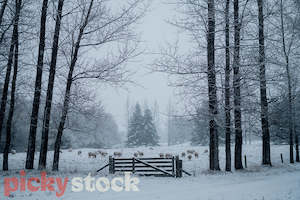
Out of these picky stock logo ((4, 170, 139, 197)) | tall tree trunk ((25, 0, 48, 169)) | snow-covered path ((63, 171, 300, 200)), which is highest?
tall tree trunk ((25, 0, 48, 169))

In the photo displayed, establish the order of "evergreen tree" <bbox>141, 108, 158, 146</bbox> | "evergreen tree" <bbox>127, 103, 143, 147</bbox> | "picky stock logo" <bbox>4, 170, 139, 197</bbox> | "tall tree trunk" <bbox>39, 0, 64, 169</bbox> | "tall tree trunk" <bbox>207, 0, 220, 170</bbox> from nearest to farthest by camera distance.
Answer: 1. "picky stock logo" <bbox>4, 170, 139, 197</bbox>
2. "tall tree trunk" <bbox>207, 0, 220, 170</bbox>
3. "tall tree trunk" <bbox>39, 0, 64, 169</bbox>
4. "evergreen tree" <bbox>127, 103, 143, 147</bbox>
5. "evergreen tree" <bbox>141, 108, 158, 146</bbox>

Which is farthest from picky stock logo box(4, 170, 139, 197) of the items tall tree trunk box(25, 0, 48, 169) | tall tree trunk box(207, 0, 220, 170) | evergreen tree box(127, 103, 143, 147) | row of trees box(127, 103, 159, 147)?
row of trees box(127, 103, 159, 147)

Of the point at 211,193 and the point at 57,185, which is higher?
the point at 211,193

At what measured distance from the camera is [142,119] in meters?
53.2

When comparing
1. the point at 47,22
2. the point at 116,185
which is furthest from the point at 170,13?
the point at 116,185

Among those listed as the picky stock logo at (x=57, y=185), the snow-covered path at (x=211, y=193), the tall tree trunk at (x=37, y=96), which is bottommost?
the picky stock logo at (x=57, y=185)

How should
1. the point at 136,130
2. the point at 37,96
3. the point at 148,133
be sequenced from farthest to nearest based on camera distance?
the point at 136,130 → the point at 148,133 → the point at 37,96

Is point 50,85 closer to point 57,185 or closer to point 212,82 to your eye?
point 57,185

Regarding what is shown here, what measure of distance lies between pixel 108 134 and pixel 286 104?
56777 millimetres

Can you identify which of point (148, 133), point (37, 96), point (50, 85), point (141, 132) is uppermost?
point (50, 85)

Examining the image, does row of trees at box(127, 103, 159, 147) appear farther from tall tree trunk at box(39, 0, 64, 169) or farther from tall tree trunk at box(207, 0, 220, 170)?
tall tree trunk at box(207, 0, 220, 170)

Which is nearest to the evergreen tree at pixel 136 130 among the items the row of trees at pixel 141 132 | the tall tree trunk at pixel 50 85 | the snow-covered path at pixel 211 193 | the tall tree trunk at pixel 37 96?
the row of trees at pixel 141 132

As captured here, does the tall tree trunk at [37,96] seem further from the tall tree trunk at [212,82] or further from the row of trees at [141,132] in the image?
the row of trees at [141,132]

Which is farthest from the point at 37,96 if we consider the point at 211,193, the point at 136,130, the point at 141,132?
the point at 136,130
